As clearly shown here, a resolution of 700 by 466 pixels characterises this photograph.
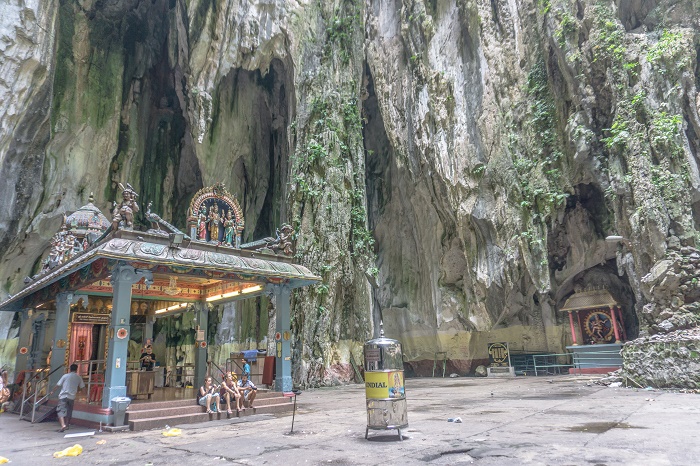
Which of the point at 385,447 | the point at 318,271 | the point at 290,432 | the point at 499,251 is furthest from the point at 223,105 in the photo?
the point at 385,447

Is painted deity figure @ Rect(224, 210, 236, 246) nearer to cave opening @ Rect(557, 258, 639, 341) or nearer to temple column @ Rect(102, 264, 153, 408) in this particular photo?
temple column @ Rect(102, 264, 153, 408)

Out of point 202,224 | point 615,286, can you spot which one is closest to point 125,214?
point 202,224

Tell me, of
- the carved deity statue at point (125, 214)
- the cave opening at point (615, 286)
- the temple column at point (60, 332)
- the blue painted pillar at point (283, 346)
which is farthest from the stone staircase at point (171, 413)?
the cave opening at point (615, 286)

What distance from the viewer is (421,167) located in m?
22.6

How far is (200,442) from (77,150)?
20044 millimetres

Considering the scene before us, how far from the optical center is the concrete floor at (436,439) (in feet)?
15.7

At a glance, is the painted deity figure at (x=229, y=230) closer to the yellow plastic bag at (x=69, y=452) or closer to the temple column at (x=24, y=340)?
the yellow plastic bag at (x=69, y=452)

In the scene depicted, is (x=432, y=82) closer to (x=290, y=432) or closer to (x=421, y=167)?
(x=421, y=167)

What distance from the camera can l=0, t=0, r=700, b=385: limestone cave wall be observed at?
16625mm

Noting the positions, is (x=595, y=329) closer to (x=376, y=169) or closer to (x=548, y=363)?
(x=548, y=363)

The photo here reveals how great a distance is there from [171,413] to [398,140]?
17.8m

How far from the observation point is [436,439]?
5910 mm

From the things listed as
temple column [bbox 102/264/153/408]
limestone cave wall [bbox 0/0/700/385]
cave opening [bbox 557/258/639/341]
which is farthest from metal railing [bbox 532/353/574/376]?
temple column [bbox 102/264/153/408]

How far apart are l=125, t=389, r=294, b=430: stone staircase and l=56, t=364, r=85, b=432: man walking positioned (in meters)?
1.30
